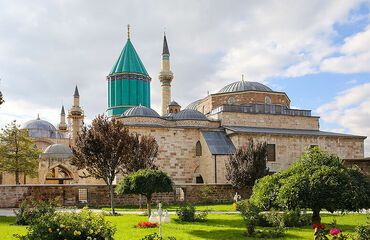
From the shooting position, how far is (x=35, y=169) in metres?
29.0

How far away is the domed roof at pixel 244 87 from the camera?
30594mm

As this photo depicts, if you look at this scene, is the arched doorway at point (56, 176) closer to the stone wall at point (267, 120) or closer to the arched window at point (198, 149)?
the arched window at point (198, 149)

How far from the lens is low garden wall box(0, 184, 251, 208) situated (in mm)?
18188

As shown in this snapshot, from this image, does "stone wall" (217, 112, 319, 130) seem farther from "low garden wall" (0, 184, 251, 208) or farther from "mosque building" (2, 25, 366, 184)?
"low garden wall" (0, 184, 251, 208)

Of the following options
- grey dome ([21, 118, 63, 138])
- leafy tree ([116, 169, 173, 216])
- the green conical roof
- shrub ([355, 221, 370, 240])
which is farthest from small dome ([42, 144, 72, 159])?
shrub ([355, 221, 370, 240])

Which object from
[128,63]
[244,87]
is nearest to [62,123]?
[128,63]

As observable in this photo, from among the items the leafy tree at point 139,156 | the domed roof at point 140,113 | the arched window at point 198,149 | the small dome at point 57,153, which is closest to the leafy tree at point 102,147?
the leafy tree at point 139,156

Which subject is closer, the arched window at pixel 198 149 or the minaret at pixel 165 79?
the arched window at pixel 198 149

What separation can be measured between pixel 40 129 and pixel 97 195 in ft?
121

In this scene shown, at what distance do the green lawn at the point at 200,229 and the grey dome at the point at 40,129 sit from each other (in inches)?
1581

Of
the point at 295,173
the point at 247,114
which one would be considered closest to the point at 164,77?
the point at 247,114

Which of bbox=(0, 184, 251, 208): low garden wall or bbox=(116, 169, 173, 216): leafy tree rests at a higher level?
bbox=(116, 169, 173, 216): leafy tree

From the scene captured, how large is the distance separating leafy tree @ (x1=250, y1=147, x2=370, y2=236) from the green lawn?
2735 mm

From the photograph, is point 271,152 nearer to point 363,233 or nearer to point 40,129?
point 363,233
